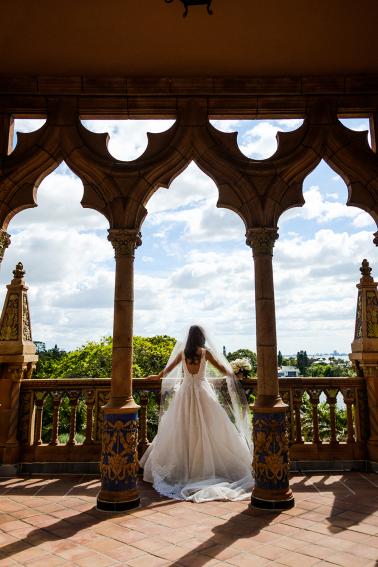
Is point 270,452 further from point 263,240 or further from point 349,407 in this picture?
point 263,240

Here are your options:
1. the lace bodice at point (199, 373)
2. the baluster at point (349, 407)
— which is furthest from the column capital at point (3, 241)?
the baluster at point (349, 407)

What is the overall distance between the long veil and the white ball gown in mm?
44

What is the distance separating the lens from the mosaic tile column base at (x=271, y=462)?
146 inches

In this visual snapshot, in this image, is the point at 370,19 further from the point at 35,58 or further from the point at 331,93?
the point at 35,58

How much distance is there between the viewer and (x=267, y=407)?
3.92 metres

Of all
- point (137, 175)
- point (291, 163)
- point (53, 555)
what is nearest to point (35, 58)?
point (137, 175)

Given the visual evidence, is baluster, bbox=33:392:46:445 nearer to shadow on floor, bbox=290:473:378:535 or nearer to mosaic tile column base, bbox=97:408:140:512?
mosaic tile column base, bbox=97:408:140:512

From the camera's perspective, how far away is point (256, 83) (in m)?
4.50

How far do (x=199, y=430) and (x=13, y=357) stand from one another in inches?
91.7

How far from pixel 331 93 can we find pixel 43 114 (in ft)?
9.89

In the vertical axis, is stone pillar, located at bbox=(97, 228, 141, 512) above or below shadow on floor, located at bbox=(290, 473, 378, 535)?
above

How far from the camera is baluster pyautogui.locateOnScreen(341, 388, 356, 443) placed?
510cm

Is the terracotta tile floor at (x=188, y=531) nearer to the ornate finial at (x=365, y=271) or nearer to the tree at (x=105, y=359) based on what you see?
the ornate finial at (x=365, y=271)

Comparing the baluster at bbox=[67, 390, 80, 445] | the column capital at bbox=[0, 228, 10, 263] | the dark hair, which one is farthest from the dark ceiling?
the baluster at bbox=[67, 390, 80, 445]
